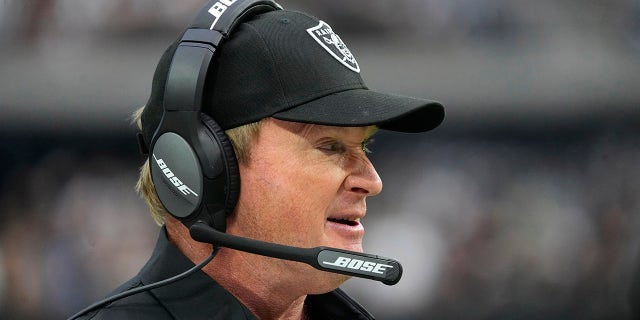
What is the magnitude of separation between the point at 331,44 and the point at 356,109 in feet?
0.48

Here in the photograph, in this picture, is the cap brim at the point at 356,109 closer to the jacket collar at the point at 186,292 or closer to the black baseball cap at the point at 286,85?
the black baseball cap at the point at 286,85

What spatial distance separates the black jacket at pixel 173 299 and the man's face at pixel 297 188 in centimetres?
10

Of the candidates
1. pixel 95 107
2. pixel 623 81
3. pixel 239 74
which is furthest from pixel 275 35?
pixel 623 81

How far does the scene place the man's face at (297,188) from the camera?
1567mm

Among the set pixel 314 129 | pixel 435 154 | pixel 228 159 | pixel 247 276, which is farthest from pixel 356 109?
pixel 435 154

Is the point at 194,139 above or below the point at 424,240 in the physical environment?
above

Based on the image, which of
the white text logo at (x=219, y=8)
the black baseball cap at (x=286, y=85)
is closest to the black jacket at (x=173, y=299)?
the black baseball cap at (x=286, y=85)

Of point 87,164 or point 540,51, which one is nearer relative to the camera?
point 87,164

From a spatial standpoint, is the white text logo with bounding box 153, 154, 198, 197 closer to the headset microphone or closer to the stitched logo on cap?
the headset microphone

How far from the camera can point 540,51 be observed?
3383 mm

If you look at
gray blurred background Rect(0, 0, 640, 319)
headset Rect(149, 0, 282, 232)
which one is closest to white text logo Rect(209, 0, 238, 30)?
headset Rect(149, 0, 282, 232)

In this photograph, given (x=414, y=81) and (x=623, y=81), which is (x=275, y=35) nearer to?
(x=414, y=81)

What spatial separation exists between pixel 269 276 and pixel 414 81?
179 centimetres

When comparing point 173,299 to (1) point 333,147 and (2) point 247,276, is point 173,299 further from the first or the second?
(1) point 333,147
